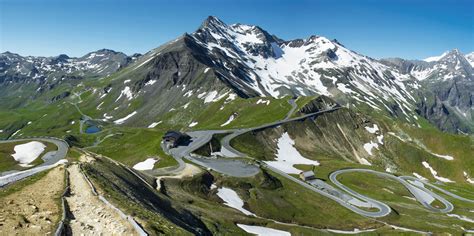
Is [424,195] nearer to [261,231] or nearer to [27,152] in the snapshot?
[261,231]

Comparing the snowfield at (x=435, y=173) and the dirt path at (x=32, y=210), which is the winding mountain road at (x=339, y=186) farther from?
the dirt path at (x=32, y=210)

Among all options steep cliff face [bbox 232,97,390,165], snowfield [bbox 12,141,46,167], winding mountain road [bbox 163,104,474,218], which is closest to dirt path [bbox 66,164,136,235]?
winding mountain road [bbox 163,104,474,218]

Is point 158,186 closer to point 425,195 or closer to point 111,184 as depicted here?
point 111,184

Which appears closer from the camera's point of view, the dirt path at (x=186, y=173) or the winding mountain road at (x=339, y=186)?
the dirt path at (x=186, y=173)

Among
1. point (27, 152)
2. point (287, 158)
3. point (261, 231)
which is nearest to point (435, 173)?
point (287, 158)

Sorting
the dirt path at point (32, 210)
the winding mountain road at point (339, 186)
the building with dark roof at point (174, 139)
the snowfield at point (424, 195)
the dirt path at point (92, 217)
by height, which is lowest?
the snowfield at point (424, 195)

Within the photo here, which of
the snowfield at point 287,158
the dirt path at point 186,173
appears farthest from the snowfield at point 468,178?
the dirt path at point 186,173

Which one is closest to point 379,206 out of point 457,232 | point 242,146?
point 457,232

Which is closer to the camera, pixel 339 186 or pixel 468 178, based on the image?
pixel 339 186
